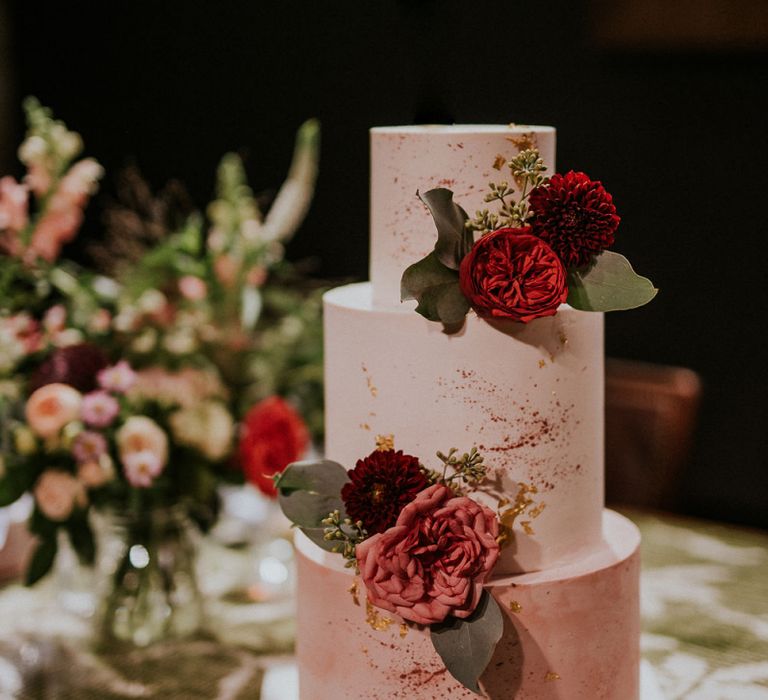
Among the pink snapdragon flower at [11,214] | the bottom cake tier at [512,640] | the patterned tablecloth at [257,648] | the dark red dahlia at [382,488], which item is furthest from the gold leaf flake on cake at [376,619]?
the pink snapdragon flower at [11,214]

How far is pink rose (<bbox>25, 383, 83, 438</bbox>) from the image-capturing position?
1.44 metres

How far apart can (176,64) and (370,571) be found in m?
2.98

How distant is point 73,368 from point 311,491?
1.72 feet

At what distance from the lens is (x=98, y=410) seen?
146 cm

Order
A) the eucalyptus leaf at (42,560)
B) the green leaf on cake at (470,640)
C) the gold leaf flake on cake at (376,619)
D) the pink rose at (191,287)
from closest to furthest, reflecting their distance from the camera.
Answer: the green leaf on cake at (470,640) → the gold leaf flake on cake at (376,619) → the eucalyptus leaf at (42,560) → the pink rose at (191,287)

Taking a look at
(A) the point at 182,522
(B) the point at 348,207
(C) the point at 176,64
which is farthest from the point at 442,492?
(C) the point at 176,64

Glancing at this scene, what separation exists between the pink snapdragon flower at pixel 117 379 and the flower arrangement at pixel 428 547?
53 cm

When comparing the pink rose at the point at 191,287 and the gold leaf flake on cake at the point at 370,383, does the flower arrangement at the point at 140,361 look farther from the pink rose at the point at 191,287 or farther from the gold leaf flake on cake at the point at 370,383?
the gold leaf flake on cake at the point at 370,383

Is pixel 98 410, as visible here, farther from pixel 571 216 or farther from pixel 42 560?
pixel 571 216

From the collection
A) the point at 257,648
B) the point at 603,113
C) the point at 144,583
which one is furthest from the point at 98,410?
the point at 603,113

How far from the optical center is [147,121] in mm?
3807

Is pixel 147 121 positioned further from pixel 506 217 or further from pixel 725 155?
pixel 506 217

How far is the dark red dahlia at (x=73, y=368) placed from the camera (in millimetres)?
1483

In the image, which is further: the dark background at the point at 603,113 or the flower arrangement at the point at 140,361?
the dark background at the point at 603,113
